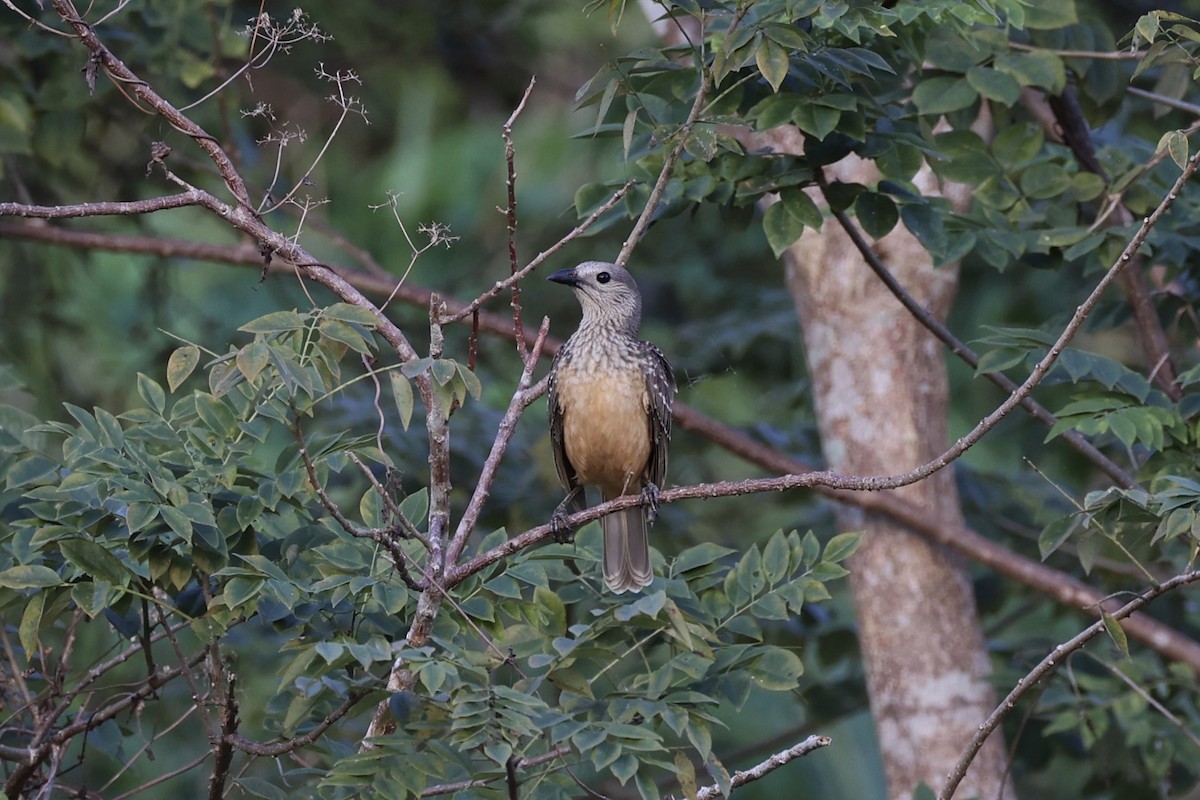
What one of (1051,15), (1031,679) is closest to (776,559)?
(1031,679)

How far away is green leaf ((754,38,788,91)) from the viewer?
310 cm

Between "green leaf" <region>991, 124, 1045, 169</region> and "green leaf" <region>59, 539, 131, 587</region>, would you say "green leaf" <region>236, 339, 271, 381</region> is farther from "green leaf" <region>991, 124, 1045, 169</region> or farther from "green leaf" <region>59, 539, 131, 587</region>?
"green leaf" <region>991, 124, 1045, 169</region>

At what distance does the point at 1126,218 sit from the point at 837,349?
1079 millimetres

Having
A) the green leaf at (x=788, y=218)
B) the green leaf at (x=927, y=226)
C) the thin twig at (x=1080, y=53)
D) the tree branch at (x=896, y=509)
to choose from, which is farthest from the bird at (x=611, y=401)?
the thin twig at (x=1080, y=53)

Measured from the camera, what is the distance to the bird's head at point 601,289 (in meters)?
4.52

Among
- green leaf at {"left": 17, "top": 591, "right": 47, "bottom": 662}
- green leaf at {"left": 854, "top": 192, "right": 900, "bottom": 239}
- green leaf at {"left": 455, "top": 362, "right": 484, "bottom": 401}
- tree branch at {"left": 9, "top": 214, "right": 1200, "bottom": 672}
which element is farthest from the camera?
tree branch at {"left": 9, "top": 214, "right": 1200, "bottom": 672}

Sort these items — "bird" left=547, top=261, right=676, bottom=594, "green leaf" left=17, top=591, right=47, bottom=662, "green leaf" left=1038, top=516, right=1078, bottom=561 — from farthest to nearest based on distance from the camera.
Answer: "bird" left=547, top=261, right=676, bottom=594
"green leaf" left=1038, top=516, right=1078, bottom=561
"green leaf" left=17, top=591, right=47, bottom=662

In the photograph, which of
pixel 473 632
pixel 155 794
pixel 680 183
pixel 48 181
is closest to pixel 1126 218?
pixel 680 183

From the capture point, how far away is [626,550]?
4129mm

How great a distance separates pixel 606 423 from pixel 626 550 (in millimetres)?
447

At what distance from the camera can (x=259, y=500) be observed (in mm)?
3033

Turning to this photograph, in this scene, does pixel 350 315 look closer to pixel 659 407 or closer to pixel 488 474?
pixel 488 474

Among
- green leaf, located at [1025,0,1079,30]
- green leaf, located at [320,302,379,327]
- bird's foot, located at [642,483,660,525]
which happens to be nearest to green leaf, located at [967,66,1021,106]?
green leaf, located at [1025,0,1079,30]

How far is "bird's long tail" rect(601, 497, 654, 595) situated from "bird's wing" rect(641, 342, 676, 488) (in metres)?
0.29
